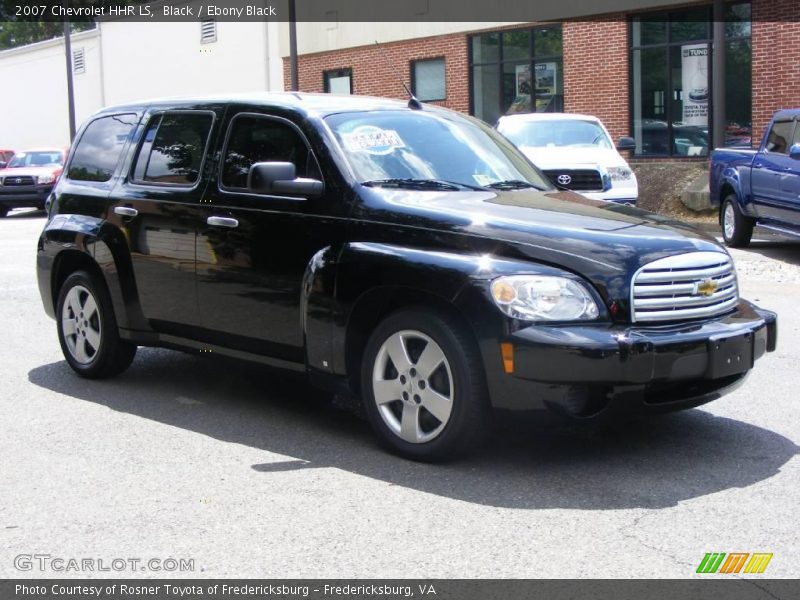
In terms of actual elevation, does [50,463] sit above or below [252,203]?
below

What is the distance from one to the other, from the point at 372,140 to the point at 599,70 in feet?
62.2

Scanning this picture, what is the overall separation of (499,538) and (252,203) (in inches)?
104

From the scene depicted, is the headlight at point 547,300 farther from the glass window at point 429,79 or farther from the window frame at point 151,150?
the glass window at point 429,79

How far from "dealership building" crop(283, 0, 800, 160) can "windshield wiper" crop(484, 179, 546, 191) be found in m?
15.2

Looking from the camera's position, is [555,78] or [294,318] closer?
[294,318]

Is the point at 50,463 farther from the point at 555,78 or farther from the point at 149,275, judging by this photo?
the point at 555,78

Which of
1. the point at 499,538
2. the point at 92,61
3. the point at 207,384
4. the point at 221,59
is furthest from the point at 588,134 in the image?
the point at 92,61

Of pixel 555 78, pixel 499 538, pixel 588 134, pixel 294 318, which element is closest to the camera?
pixel 499 538

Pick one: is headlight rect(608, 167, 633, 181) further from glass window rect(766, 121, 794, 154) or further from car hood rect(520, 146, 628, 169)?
glass window rect(766, 121, 794, 154)

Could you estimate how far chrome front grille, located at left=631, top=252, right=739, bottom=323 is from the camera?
16.9 ft

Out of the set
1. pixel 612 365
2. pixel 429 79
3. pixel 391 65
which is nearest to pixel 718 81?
pixel 429 79

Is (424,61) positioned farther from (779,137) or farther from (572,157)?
(779,137)

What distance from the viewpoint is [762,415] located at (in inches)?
250

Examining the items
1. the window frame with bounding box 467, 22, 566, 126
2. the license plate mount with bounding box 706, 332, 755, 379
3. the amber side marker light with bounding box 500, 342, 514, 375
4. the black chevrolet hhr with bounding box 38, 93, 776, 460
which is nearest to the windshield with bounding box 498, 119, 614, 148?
the window frame with bounding box 467, 22, 566, 126
